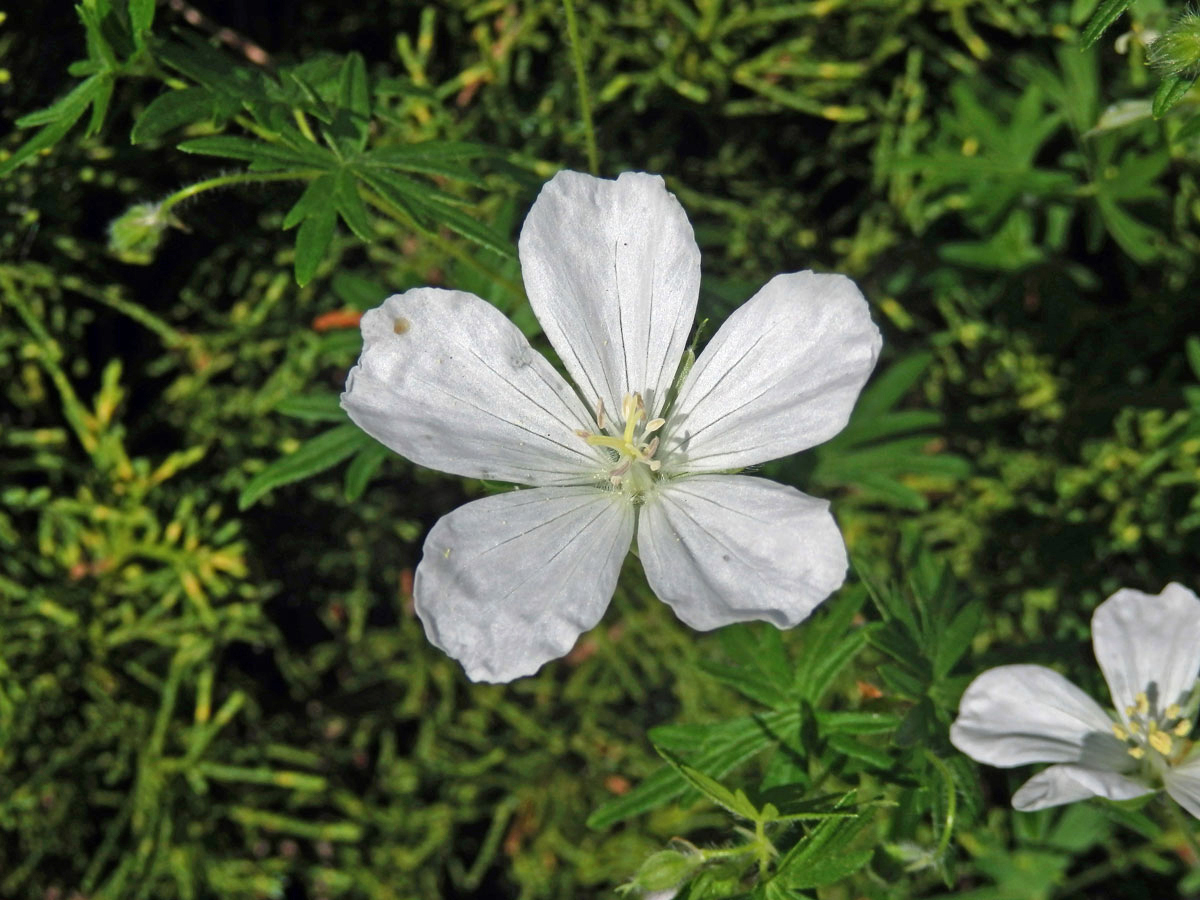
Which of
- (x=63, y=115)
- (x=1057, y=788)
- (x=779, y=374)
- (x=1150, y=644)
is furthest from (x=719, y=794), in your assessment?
(x=63, y=115)

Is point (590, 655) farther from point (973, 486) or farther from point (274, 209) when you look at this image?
point (274, 209)

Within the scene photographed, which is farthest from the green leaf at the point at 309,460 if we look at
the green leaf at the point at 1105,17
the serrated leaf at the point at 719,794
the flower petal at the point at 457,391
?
the green leaf at the point at 1105,17

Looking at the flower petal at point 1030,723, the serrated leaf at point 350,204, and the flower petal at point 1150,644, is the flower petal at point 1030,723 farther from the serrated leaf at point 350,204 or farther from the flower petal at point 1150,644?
the serrated leaf at point 350,204

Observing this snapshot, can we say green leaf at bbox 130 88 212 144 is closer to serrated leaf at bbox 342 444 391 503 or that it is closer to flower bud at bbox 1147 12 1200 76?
serrated leaf at bbox 342 444 391 503

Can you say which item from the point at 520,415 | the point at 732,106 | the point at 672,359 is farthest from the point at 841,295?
the point at 732,106

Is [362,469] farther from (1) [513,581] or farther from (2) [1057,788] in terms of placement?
(2) [1057,788]

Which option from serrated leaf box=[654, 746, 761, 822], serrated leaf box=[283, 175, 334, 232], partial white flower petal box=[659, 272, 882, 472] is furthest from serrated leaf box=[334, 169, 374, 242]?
serrated leaf box=[654, 746, 761, 822]
